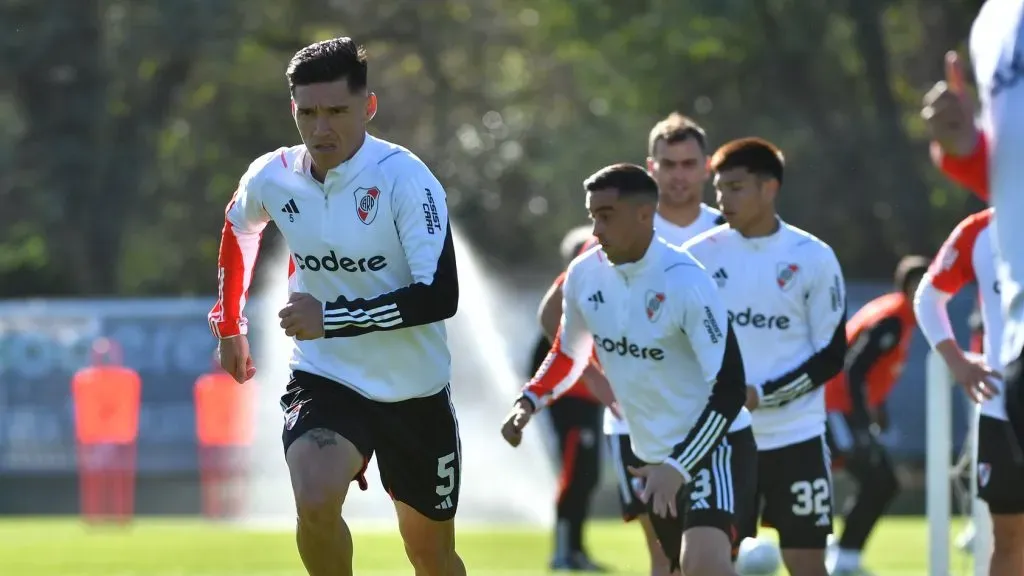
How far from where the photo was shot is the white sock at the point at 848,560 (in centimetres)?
1238

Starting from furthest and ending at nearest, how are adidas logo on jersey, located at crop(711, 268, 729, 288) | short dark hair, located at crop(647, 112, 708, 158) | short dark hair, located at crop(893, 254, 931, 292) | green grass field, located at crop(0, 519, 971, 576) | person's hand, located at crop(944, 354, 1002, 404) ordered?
green grass field, located at crop(0, 519, 971, 576), short dark hair, located at crop(893, 254, 931, 292), short dark hair, located at crop(647, 112, 708, 158), adidas logo on jersey, located at crop(711, 268, 729, 288), person's hand, located at crop(944, 354, 1002, 404)

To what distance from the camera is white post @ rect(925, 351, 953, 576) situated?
9938 millimetres

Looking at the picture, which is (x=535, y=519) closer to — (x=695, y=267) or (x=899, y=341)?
(x=899, y=341)

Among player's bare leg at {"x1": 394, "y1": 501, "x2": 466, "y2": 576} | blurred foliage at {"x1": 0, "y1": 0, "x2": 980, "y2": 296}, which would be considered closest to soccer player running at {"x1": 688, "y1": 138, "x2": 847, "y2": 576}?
player's bare leg at {"x1": 394, "y1": 501, "x2": 466, "y2": 576}

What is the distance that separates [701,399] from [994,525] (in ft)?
4.64

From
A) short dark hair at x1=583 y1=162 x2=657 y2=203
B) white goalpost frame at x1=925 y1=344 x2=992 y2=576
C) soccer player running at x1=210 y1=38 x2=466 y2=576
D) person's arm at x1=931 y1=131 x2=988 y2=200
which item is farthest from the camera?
white goalpost frame at x1=925 y1=344 x2=992 y2=576

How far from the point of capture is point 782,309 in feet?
25.6

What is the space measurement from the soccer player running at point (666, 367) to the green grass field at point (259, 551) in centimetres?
612

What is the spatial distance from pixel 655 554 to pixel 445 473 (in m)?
1.42

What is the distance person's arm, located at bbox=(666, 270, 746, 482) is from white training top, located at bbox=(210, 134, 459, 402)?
0.89 m

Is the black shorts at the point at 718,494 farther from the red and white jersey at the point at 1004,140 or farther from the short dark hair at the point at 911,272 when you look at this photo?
the short dark hair at the point at 911,272

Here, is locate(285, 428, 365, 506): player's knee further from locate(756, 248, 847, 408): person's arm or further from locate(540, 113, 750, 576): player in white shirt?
locate(540, 113, 750, 576): player in white shirt

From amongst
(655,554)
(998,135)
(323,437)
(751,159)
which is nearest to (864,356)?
(751,159)

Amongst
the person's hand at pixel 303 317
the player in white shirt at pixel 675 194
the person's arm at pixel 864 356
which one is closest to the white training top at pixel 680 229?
the player in white shirt at pixel 675 194
